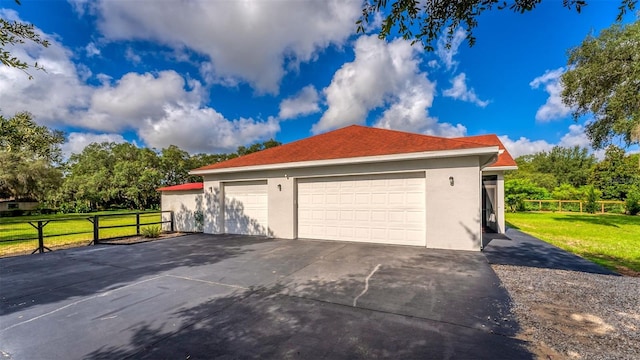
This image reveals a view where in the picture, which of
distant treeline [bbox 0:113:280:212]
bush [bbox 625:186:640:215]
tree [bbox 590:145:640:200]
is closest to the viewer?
bush [bbox 625:186:640:215]

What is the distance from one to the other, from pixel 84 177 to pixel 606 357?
42.4m

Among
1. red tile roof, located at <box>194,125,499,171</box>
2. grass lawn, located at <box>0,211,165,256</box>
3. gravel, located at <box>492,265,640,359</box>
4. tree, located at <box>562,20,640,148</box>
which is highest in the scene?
tree, located at <box>562,20,640,148</box>

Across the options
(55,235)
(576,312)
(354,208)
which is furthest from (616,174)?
(55,235)

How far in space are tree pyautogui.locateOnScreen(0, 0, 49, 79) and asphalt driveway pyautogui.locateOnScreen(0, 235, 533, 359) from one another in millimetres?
3226

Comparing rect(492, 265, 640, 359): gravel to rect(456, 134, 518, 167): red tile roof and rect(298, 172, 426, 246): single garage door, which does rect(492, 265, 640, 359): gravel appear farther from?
rect(456, 134, 518, 167): red tile roof

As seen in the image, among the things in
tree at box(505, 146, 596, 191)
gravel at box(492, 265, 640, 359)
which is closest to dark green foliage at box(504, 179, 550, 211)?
tree at box(505, 146, 596, 191)

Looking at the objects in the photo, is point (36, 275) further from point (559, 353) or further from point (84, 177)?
point (84, 177)

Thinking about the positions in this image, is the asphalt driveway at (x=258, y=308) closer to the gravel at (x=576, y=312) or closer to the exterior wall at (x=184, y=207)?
the gravel at (x=576, y=312)

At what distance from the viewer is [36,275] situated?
5430mm

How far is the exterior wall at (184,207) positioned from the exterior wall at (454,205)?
962 cm

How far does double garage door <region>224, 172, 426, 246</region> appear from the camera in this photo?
7.92 metres

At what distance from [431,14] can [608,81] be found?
13.8 metres

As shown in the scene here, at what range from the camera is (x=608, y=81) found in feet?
37.6

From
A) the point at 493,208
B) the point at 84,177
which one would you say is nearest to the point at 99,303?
the point at 493,208
